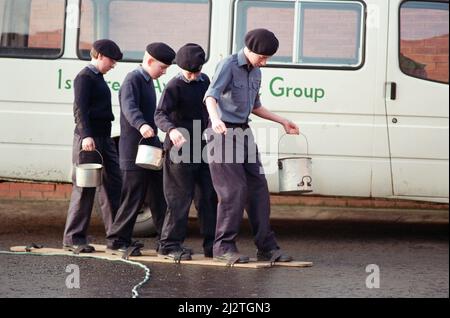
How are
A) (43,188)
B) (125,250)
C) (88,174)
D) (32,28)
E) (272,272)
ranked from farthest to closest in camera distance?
(43,188) → (32,28) → (125,250) → (88,174) → (272,272)

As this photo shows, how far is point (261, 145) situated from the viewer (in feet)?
35.2

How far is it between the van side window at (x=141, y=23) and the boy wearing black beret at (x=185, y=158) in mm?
1665

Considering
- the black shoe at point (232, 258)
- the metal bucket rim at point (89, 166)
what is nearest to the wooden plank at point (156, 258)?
the black shoe at point (232, 258)

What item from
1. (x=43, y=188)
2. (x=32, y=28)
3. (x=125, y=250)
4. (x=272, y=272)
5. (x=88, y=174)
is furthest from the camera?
(x=43, y=188)

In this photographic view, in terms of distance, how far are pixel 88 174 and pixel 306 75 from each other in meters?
2.44

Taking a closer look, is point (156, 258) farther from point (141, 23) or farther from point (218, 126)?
point (141, 23)

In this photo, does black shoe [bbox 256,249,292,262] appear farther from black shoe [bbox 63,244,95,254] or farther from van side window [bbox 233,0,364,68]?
van side window [bbox 233,0,364,68]

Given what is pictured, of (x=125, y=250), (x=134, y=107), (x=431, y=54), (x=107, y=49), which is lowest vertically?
(x=125, y=250)

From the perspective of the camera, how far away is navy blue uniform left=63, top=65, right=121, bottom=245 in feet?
30.2

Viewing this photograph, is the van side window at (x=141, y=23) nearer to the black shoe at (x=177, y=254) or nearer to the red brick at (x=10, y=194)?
the black shoe at (x=177, y=254)

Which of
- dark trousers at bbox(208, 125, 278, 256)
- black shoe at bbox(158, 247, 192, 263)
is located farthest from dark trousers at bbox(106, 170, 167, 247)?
dark trousers at bbox(208, 125, 278, 256)

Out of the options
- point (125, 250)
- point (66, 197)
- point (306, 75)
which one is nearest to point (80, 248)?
point (125, 250)

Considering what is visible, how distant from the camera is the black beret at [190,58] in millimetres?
8883

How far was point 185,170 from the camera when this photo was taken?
9102 mm
